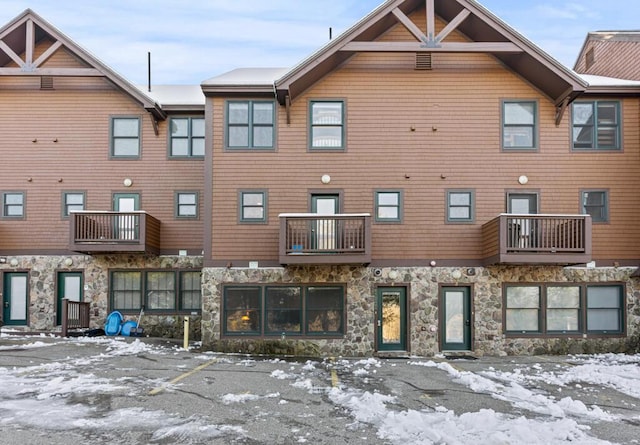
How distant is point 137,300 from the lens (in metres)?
19.2

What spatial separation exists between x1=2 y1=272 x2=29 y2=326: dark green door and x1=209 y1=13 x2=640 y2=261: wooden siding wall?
26.1 feet

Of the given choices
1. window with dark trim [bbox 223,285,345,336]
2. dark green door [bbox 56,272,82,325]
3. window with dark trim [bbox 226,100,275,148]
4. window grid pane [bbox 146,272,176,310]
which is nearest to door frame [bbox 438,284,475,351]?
window with dark trim [bbox 223,285,345,336]

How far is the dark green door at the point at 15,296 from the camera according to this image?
18938 millimetres

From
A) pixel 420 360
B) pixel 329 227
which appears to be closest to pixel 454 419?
pixel 420 360

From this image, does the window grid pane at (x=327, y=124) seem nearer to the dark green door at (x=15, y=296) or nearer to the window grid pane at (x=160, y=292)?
the window grid pane at (x=160, y=292)

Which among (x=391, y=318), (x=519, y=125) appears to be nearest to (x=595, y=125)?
(x=519, y=125)

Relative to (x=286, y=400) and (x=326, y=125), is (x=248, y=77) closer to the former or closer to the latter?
(x=326, y=125)

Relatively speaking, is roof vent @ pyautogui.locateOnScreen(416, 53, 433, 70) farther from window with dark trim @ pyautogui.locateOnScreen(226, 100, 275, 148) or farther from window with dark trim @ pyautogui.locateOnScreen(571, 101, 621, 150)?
window with dark trim @ pyautogui.locateOnScreen(226, 100, 275, 148)

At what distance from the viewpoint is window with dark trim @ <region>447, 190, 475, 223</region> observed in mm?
16219

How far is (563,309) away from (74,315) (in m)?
15.4

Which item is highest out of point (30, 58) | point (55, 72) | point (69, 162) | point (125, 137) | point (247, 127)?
point (30, 58)

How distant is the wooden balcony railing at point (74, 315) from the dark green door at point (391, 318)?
32.4ft

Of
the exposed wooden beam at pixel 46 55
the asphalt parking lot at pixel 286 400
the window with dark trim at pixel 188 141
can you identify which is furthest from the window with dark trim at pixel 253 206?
the exposed wooden beam at pixel 46 55

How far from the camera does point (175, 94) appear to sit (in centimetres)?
2069
